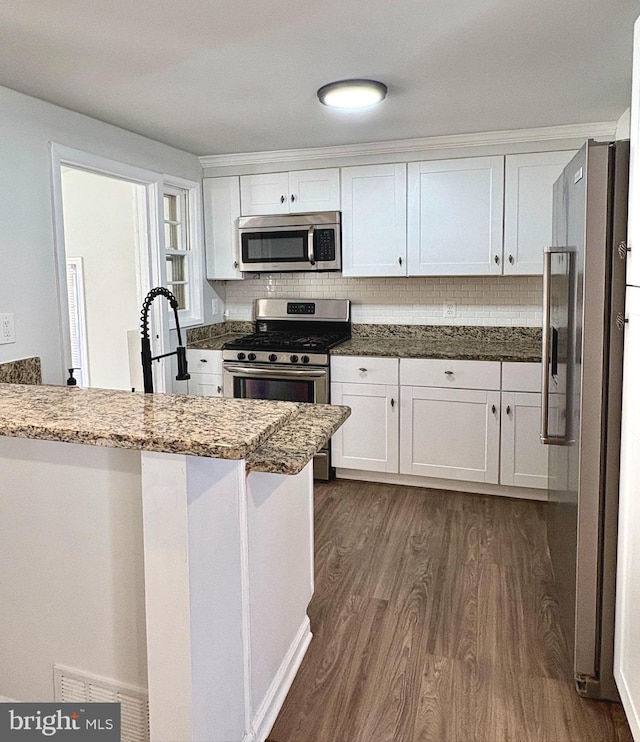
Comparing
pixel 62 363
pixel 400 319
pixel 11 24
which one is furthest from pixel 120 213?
pixel 11 24

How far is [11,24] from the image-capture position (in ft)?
6.63

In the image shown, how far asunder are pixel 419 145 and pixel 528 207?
80 centimetres

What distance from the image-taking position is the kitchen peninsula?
4.25ft

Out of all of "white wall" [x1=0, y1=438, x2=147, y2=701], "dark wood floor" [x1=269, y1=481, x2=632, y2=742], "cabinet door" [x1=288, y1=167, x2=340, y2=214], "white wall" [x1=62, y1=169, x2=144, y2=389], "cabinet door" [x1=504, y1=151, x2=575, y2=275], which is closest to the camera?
"white wall" [x1=0, y1=438, x2=147, y2=701]

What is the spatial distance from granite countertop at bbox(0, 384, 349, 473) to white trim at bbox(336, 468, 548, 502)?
7.66 feet

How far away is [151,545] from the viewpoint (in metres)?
1.33

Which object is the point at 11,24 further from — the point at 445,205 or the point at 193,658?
the point at 445,205

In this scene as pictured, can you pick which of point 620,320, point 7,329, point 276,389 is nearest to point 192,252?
point 276,389

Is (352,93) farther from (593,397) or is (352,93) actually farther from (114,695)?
(114,695)

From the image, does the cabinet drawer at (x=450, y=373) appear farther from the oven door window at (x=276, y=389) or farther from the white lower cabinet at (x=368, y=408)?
the oven door window at (x=276, y=389)

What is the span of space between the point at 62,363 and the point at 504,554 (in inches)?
96.5

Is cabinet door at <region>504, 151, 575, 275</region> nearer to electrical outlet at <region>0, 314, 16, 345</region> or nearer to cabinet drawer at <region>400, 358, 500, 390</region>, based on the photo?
cabinet drawer at <region>400, 358, 500, 390</region>

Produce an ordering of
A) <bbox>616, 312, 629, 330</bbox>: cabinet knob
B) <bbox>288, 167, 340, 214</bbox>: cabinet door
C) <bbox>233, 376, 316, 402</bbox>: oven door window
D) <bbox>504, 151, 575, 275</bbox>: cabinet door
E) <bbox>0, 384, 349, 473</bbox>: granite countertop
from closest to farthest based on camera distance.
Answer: <bbox>0, 384, 349, 473</bbox>: granite countertop
<bbox>616, 312, 629, 330</bbox>: cabinet knob
<bbox>504, 151, 575, 275</bbox>: cabinet door
<bbox>233, 376, 316, 402</bbox>: oven door window
<bbox>288, 167, 340, 214</bbox>: cabinet door

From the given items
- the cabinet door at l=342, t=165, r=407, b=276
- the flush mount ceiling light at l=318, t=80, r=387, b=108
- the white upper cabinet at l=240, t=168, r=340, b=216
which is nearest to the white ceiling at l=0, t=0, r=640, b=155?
the flush mount ceiling light at l=318, t=80, r=387, b=108
